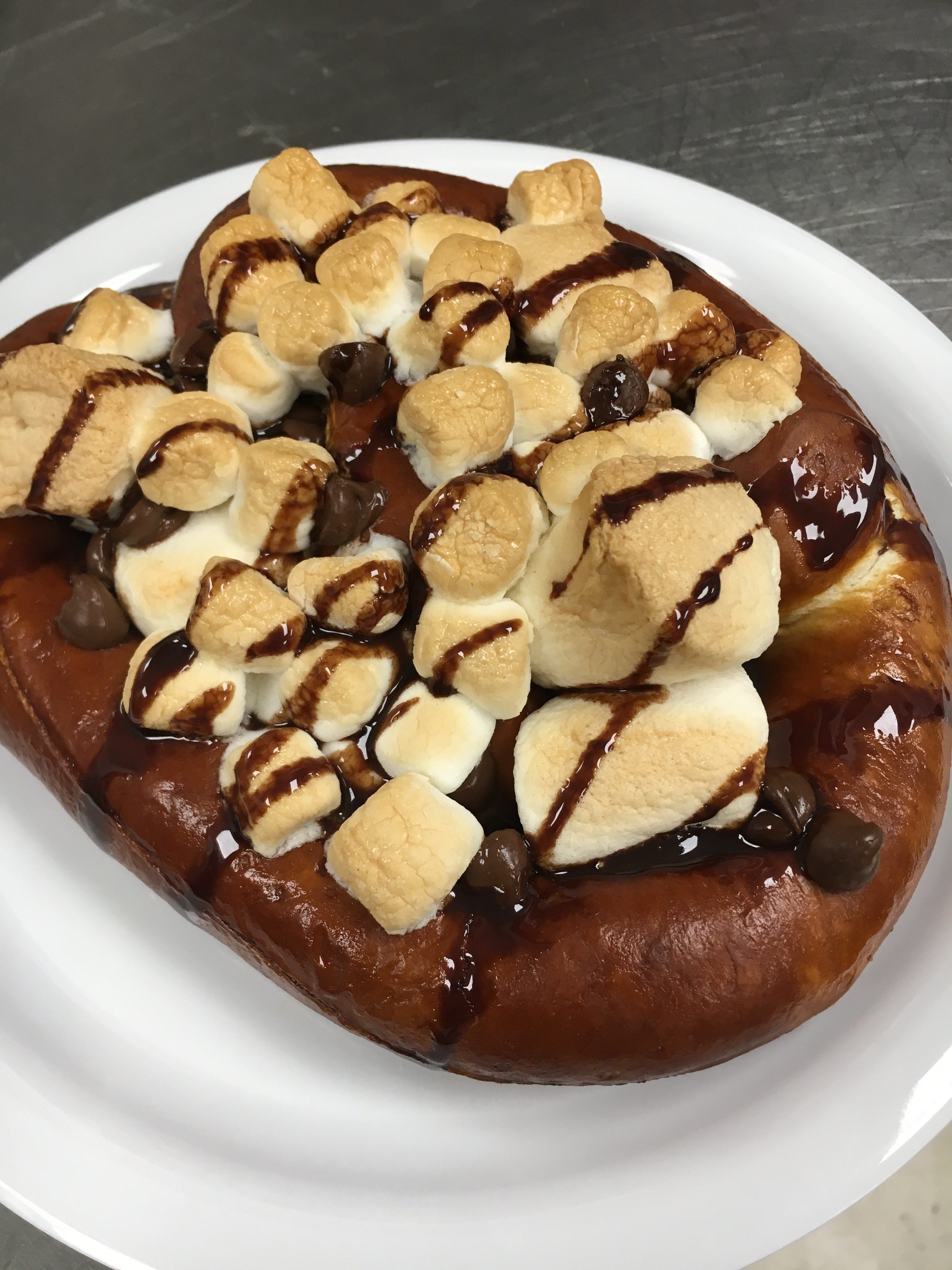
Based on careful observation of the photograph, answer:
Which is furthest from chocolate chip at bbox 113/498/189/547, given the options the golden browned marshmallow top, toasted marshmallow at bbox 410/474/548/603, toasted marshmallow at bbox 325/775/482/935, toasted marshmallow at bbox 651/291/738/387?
toasted marshmallow at bbox 651/291/738/387

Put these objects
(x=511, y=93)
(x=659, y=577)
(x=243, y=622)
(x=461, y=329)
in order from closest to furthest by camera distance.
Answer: (x=659, y=577) < (x=243, y=622) < (x=461, y=329) < (x=511, y=93)

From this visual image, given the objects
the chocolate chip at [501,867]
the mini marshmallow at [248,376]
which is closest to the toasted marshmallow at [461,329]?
the mini marshmallow at [248,376]

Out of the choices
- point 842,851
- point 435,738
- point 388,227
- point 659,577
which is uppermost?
point 388,227

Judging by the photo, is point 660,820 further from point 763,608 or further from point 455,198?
point 455,198

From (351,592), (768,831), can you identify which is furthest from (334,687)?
(768,831)

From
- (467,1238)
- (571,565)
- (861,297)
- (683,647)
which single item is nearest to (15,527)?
(571,565)

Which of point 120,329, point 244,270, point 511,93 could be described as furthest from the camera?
point 511,93

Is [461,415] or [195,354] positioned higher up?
[195,354]

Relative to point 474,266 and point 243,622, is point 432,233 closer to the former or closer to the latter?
point 474,266
